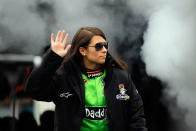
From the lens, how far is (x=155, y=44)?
2.89 meters

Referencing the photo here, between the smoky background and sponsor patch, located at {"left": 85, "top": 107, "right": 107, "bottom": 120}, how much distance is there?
3.59ft

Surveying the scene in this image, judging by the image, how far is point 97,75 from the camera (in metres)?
2.02

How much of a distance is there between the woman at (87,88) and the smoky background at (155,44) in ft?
2.76


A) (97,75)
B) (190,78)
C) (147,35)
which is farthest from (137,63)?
(97,75)

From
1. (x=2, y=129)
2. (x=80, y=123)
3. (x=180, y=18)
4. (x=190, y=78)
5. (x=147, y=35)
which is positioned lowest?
(x=2, y=129)

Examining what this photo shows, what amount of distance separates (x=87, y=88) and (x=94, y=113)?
196 mm

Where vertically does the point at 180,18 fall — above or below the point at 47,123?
above

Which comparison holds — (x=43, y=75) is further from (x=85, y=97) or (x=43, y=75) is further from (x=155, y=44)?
(x=155, y=44)

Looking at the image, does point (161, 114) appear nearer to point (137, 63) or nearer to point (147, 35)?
point (137, 63)

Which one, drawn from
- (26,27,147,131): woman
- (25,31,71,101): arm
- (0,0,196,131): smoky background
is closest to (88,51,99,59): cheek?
(26,27,147,131): woman

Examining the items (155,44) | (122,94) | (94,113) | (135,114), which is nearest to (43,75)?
(94,113)

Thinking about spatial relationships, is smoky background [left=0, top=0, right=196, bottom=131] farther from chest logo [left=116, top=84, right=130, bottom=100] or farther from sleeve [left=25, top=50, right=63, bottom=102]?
sleeve [left=25, top=50, right=63, bottom=102]

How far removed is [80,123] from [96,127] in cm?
12

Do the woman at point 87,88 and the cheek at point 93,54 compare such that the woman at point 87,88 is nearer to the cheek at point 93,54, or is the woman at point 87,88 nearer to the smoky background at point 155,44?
the cheek at point 93,54
